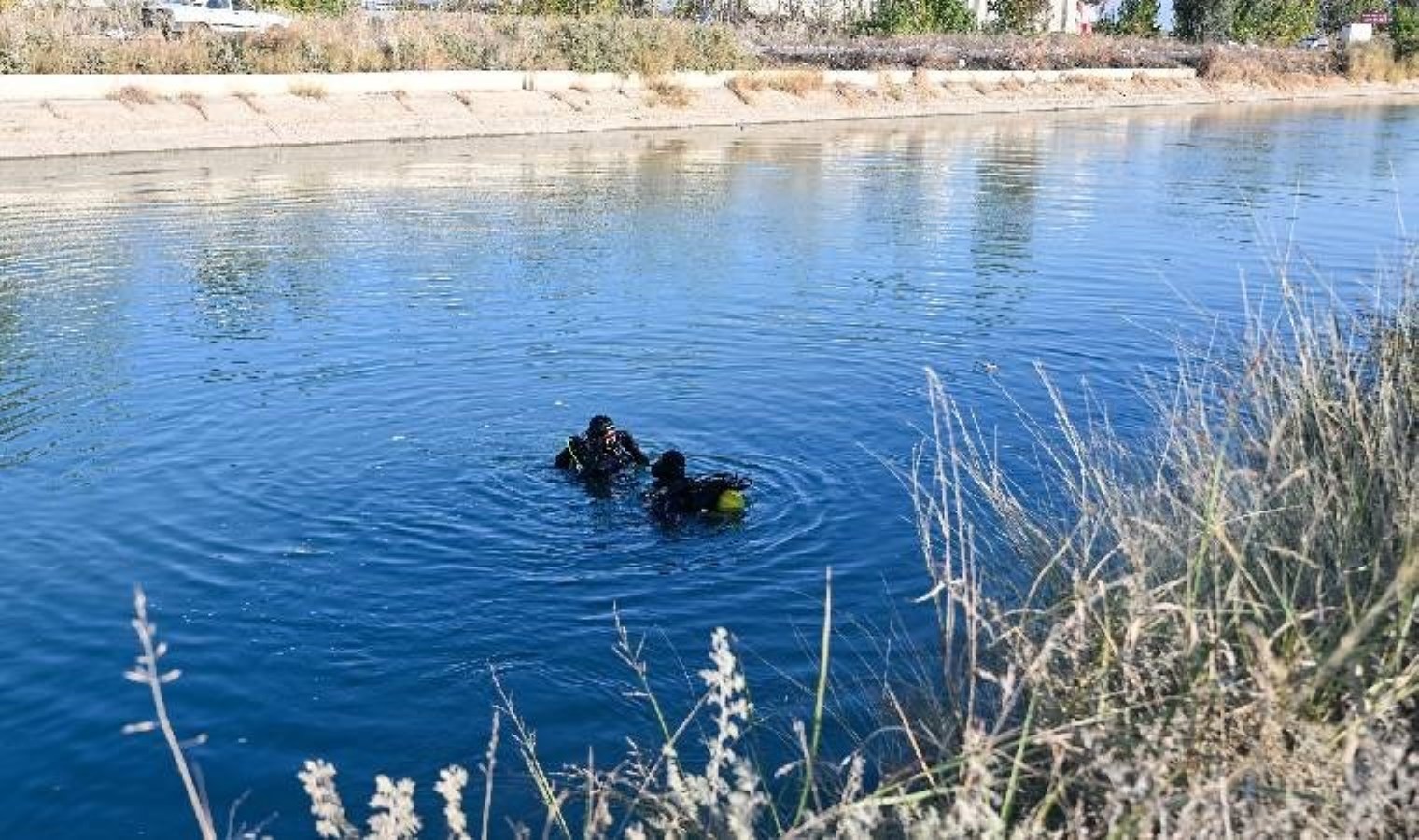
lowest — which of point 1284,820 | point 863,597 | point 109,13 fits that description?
point 863,597

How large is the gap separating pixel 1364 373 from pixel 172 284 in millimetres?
14330

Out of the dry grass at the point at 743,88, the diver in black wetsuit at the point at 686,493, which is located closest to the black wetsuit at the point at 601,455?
the diver in black wetsuit at the point at 686,493

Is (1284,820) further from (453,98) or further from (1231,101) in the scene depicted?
(1231,101)

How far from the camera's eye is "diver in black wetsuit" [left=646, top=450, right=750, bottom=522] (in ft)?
31.6

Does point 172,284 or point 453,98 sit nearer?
point 172,284

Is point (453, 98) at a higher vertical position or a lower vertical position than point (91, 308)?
higher

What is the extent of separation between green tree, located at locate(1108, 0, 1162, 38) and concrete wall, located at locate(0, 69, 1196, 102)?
3042 centimetres

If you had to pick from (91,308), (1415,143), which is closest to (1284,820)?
(91,308)

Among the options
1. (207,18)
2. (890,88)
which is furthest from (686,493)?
(890,88)

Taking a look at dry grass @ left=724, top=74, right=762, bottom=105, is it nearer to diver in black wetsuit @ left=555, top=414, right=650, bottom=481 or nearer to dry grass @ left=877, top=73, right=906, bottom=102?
dry grass @ left=877, top=73, right=906, bottom=102

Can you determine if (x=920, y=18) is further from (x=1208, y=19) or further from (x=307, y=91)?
(x=307, y=91)

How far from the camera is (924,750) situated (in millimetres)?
5438

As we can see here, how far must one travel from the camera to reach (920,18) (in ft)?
219

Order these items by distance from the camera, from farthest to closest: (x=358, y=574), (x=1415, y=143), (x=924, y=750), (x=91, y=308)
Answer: (x=1415, y=143) → (x=91, y=308) → (x=358, y=574) → (x=924, y=750)
